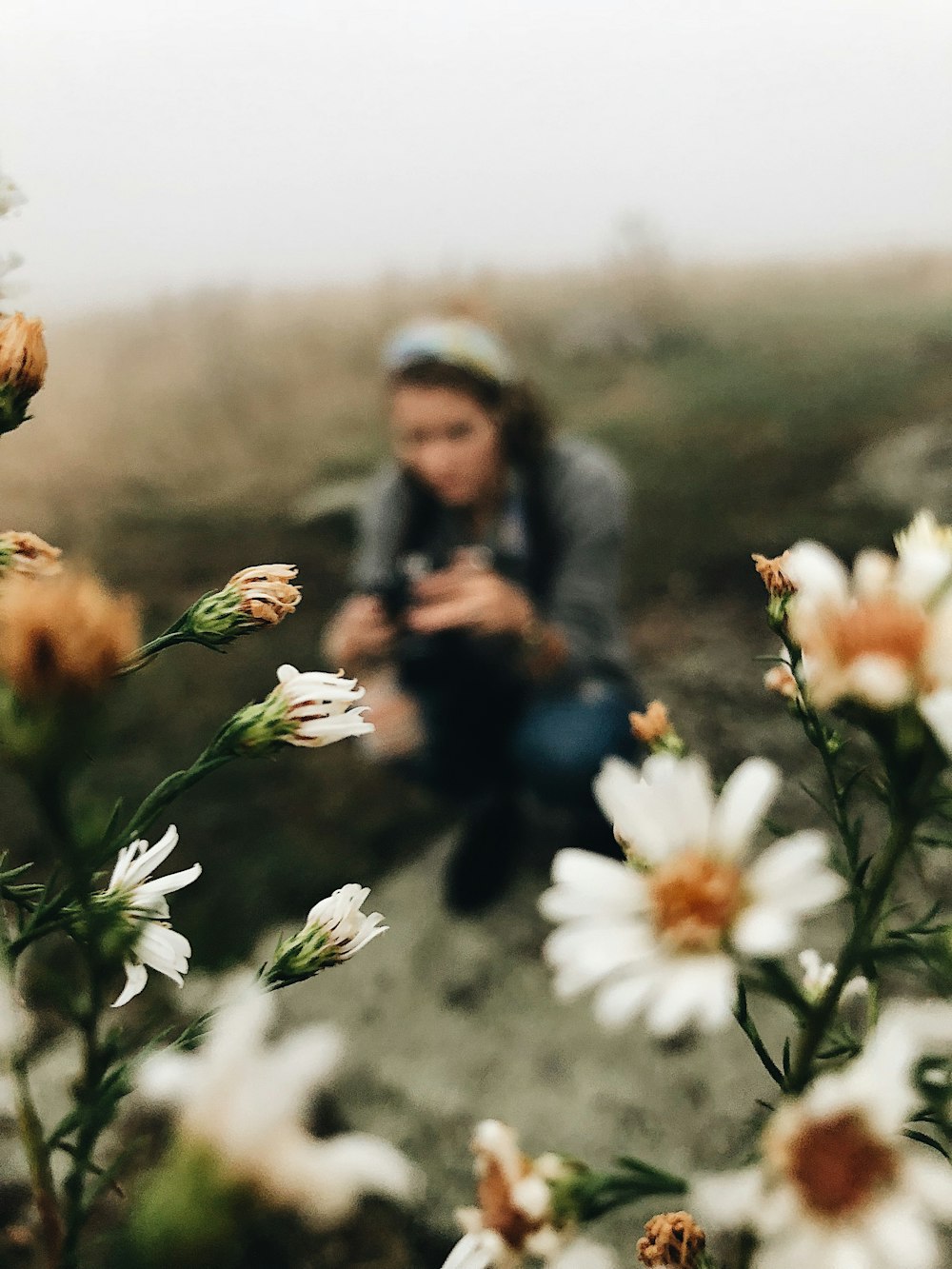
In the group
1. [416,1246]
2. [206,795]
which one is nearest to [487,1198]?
[416,1246]

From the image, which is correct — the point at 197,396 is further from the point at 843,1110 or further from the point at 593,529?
the point at 843,1110

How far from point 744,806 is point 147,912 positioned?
172 millimetres

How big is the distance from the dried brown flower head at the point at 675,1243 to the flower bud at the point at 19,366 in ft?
0.83

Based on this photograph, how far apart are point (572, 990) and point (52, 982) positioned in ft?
0.49

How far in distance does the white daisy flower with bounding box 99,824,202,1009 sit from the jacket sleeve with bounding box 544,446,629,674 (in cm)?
91

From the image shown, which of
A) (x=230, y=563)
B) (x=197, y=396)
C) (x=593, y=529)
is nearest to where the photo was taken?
(x=593, y=529)

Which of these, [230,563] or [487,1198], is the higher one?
[487,1198]

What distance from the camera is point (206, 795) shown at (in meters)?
1.58

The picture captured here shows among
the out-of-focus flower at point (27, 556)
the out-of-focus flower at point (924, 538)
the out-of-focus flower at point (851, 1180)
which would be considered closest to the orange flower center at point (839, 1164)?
the out-of-focus flower at point (851, 1180)

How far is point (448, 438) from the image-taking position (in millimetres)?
1146

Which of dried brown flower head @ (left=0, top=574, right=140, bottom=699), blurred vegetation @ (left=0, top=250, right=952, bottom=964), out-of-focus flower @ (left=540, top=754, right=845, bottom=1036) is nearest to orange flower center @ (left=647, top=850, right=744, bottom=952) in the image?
out-of-focus flower @ (left=540, top=754, right=845, bottom=1036)

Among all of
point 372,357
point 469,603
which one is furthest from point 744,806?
point 372,357

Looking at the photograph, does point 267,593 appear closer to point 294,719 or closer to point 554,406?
point 294,719

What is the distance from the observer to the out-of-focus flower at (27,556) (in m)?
0.27
